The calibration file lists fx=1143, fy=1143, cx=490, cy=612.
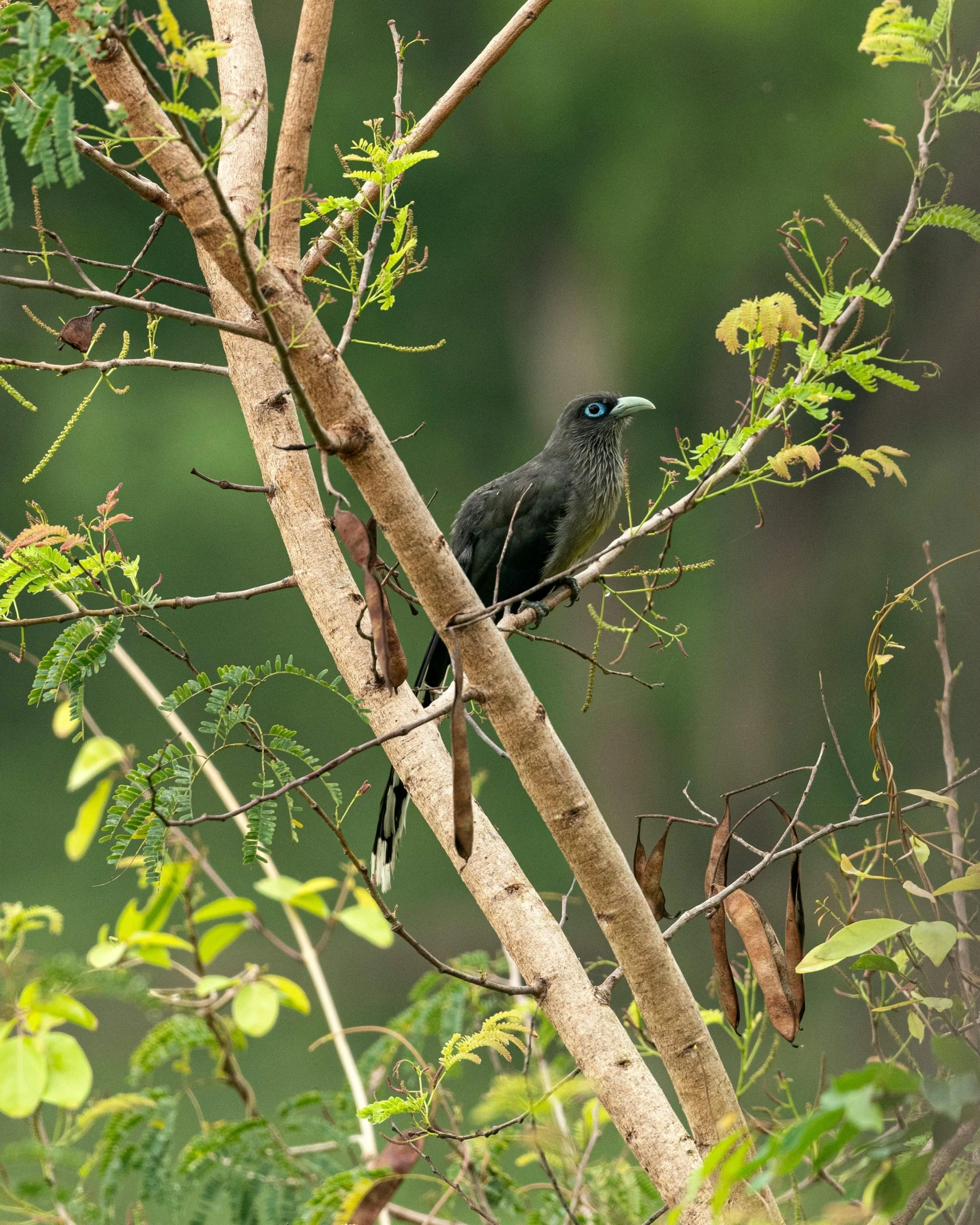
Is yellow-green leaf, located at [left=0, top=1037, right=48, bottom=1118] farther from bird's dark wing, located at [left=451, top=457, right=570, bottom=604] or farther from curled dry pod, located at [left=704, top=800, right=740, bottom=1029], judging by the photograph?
bird's dark wing, located at [left=451, top=457, right=570, bottom=604]

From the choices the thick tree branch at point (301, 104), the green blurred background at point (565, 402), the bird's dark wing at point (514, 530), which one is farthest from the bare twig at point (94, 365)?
the green blurred background at point (565, 402)

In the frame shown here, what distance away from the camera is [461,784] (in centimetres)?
73

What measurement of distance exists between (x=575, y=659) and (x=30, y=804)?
5.94 ft

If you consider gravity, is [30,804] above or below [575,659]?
above

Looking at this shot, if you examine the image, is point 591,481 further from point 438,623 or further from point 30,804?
point 30,804

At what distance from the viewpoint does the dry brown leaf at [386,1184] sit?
92cm

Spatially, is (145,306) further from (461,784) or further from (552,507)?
(552,507)

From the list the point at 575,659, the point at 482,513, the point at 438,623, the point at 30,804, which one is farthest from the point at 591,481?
the point at 30,804

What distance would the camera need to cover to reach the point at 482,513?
6.31 ft

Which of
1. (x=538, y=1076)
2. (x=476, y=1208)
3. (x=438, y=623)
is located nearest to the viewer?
(x=438, y=623)

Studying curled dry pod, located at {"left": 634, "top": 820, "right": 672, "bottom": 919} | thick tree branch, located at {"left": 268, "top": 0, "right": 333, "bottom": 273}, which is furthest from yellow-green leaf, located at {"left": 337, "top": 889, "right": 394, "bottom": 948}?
thick tree branch, located at {"left": 268, "top": 0, "right": 333, "bottom": 273}

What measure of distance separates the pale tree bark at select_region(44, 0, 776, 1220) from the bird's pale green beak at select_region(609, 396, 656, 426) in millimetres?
974

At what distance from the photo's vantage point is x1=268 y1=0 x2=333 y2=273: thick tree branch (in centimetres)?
102

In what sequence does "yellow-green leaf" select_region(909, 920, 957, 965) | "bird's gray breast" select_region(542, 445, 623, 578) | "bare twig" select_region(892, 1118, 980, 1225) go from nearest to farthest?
1. "bare twig" select_region(892, 1118, 980, 1225)
2. "yellow-green leaf" select_region(909, 920, 957, 965)
3. "bird's gray breast" select_region(542, 445, 623, 578)
